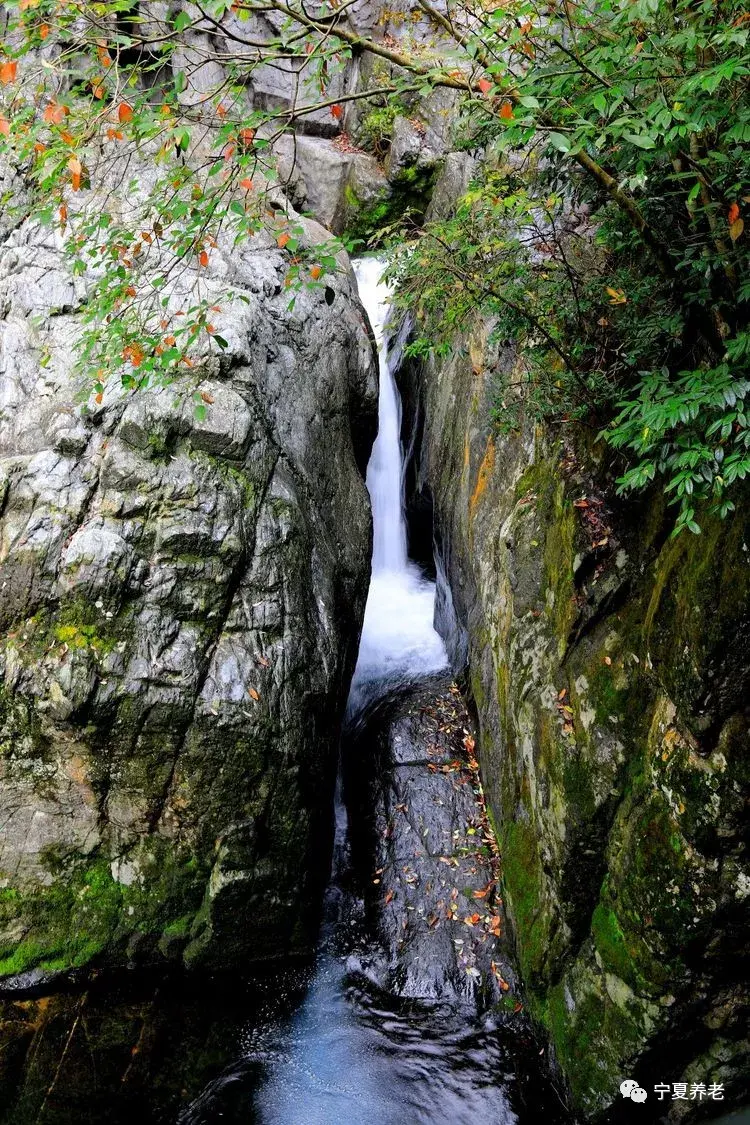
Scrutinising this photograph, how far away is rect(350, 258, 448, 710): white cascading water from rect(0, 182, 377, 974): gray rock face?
2.42m

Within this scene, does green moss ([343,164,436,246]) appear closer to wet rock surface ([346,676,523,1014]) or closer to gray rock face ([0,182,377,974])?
gray rock face ([0,182,377,974])

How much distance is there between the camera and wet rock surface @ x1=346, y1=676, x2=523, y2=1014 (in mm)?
6410

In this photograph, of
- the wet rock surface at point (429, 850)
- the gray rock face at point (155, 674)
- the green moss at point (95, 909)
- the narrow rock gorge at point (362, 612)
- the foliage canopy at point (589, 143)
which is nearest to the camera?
the foliage canopy at point (589, 143)

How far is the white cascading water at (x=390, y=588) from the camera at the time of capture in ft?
33.0

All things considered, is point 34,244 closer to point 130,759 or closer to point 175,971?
point 130,759

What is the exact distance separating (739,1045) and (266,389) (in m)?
7.00

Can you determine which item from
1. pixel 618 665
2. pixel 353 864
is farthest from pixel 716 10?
pixel 353 864

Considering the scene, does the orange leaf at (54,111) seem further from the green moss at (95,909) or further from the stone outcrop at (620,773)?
the green moss at (95,909)

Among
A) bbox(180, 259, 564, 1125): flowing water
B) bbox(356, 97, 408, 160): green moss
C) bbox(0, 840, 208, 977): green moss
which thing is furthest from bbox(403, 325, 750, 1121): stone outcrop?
bbox(356, 97, 408, 160): green moss

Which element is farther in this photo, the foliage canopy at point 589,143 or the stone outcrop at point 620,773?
the stone outcrop at point 620,773

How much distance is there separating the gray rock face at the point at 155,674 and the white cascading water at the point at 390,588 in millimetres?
2419

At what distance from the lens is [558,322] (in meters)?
5.25

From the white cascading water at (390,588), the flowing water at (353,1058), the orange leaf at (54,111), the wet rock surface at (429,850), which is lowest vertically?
the flowing water at (353,1058)

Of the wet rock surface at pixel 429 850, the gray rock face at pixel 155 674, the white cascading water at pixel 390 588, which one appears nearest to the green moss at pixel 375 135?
the white cascading water at pixel 390 588
